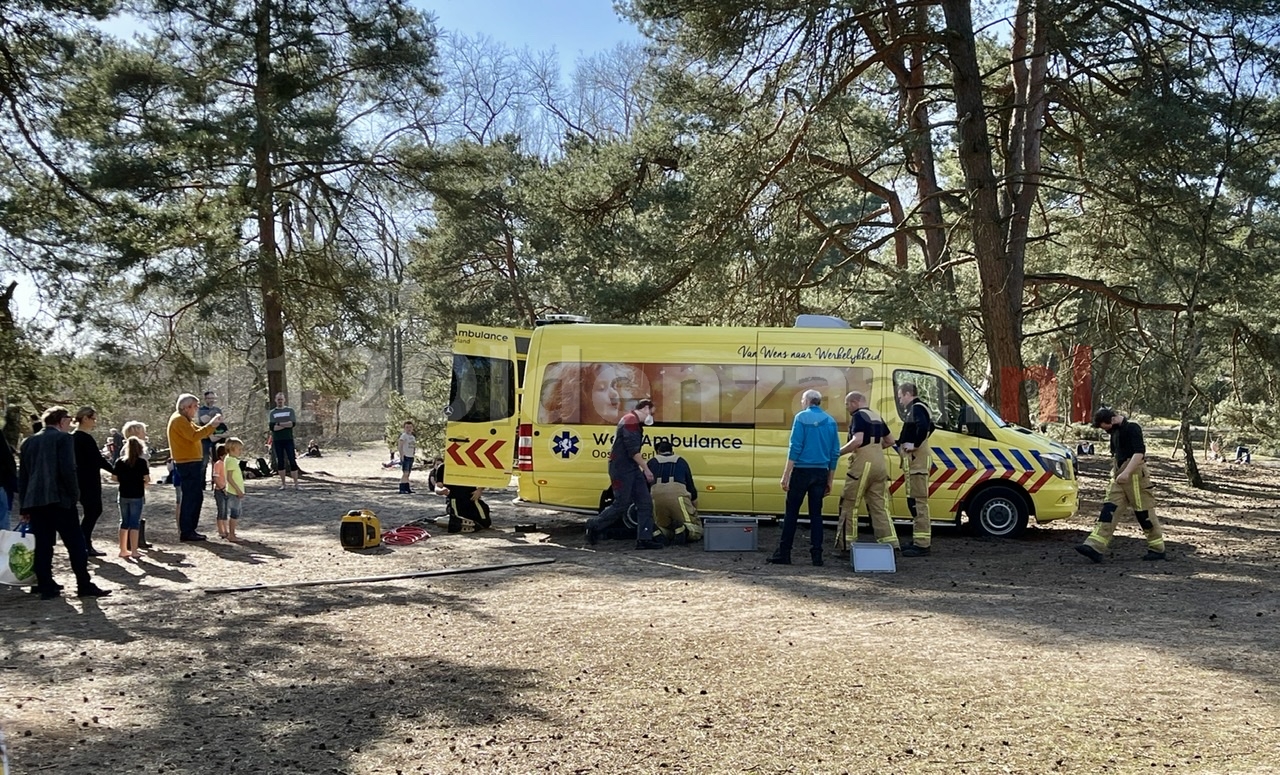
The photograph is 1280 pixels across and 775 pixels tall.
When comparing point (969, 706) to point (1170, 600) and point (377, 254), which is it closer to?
point (1170, 600)

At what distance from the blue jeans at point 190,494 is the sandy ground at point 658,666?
4.72ft

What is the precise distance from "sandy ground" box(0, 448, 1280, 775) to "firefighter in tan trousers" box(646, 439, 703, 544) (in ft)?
2.40

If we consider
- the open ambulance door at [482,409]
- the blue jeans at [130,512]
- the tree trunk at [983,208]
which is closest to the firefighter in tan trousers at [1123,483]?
the tree trunk at [983,208]

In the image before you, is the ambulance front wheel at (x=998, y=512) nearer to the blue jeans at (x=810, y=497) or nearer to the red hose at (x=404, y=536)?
the blue jeans at (x=810, y=497)

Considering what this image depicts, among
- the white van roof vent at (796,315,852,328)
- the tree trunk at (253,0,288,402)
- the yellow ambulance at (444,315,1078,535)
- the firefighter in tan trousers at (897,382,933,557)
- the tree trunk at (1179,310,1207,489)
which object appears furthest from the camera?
the tree trunk at (253,0,288,402)

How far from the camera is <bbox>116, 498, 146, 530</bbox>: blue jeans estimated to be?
1160 centimetres

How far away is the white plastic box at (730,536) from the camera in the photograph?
11.9 m

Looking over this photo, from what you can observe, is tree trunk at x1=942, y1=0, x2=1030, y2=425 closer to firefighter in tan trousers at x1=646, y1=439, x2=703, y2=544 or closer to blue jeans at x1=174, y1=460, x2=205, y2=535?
firefighter in tan trousers at x1=646, y1=439, x2=703, y2=544

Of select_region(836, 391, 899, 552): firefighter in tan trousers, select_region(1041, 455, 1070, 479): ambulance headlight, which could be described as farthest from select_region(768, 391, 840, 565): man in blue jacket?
select_region(1041, 455, 1070, 479): ambulance headlight

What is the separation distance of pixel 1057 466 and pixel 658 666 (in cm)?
733

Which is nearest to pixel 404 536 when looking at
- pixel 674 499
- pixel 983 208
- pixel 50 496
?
pixel 674 499

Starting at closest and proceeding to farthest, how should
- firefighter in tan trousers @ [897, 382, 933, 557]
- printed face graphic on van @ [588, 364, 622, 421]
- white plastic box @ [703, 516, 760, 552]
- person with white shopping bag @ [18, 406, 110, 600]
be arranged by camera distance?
person with white shopping bag @ [18, 406, 110, 600] → firefighter in tan trousers @ [897, 382, 933, 557] → white plastic box @ [703, 516, 760, 552] → printed face graphic on van @ [588, 364, 622, 421]

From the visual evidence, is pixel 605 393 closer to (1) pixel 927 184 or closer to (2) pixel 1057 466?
(2) pixel 1057 466

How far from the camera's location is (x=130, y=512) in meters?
11.6
